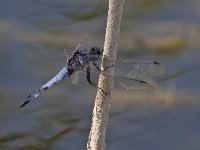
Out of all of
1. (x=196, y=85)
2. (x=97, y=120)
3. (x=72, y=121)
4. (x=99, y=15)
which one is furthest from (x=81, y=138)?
(x=97, y=120)

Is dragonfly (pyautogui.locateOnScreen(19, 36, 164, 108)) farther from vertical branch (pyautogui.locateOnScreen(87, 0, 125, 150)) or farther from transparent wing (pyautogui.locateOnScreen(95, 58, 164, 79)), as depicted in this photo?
vertical branch (pyautogui.locateOnScreen(87, 0, 125, 150))

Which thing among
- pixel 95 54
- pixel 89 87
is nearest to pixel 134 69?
pixel 95 54

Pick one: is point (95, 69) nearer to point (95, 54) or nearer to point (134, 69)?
point (95, 54)

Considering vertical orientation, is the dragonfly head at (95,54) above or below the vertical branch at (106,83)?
above

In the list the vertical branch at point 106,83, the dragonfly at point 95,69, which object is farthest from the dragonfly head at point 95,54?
the vertical branch at point 106,83

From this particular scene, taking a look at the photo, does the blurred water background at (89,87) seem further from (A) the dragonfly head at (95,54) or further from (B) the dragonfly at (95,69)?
(A) the dragonfly head at (95,54)

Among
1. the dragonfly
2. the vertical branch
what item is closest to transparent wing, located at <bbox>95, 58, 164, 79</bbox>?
the dragonfly
